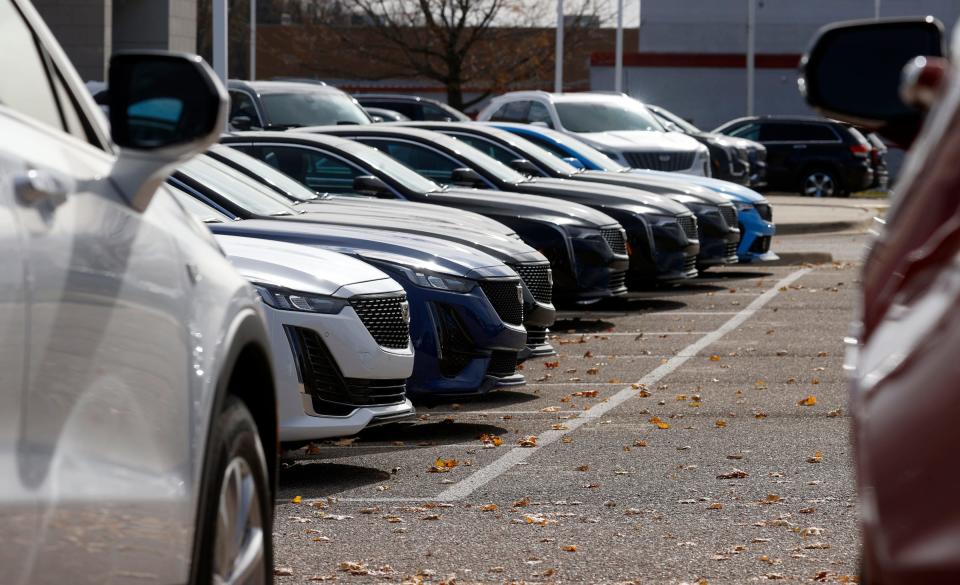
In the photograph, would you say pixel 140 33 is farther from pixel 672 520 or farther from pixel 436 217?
pixel 672 520

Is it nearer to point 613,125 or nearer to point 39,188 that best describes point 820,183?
point 613,125

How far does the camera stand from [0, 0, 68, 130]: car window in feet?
10.7

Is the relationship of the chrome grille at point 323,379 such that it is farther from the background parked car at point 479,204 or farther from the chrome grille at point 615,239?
the chrome grille at point 615,239

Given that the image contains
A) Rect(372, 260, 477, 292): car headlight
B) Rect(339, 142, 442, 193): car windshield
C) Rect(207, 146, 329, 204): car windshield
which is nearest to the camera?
Rect(372, 260, 477, 292): car headlight

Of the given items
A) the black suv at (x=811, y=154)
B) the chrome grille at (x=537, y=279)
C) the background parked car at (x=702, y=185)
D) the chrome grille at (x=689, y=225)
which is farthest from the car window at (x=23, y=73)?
the black suv at (x=811, y=154)

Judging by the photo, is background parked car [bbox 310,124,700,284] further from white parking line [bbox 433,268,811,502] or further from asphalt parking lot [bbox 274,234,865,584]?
asphalt parking lot [bbox 274,234,865,584]

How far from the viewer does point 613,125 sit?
2617cm

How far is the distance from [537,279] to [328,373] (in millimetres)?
3740

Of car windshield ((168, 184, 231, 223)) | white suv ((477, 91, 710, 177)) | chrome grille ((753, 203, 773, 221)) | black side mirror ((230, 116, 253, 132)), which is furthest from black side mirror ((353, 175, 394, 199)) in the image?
white suv ((477, 91, 710, 177))

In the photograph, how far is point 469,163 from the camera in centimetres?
1619

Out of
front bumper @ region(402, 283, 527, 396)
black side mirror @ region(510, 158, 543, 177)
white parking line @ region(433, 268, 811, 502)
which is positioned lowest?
white parking line @ region(433, 268, 811, 502)

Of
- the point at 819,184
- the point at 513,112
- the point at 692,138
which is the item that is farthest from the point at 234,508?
the point at 819,184

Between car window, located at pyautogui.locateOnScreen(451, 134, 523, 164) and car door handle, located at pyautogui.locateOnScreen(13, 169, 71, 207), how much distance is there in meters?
15.3

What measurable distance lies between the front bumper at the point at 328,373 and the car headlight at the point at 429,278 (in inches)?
55.4
